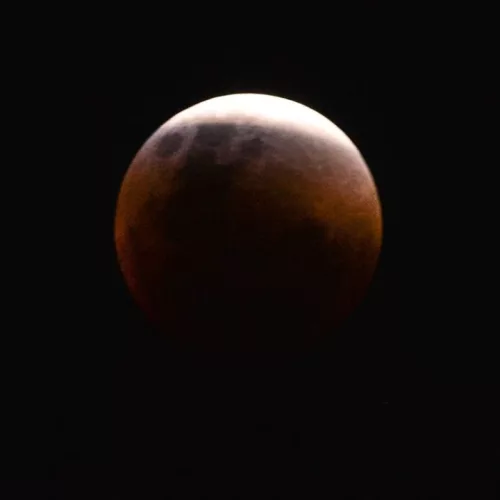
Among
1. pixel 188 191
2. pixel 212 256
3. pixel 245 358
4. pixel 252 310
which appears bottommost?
pixel 245 358

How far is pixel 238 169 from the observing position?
1.74 meters

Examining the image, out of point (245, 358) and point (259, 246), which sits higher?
point (259, 246)

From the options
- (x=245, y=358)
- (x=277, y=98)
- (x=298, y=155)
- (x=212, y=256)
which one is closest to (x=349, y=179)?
(x=298, y=155)

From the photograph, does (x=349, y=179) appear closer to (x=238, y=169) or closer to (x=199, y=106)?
(x=238, y=169)

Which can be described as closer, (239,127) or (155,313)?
(239,127)

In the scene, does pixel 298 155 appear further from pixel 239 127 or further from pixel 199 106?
pixel 199 106

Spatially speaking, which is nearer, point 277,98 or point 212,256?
point 212,256

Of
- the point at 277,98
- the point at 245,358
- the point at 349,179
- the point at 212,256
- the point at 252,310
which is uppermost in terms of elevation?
the point at 277,98

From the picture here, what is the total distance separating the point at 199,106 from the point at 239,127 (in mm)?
198

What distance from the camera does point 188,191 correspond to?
1.76 metres

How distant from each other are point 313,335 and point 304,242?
308 millimetres

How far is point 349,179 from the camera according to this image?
1861 mm

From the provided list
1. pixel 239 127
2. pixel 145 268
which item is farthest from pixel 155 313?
pixel 239 127

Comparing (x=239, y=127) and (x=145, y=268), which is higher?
(x=239, y=127)
